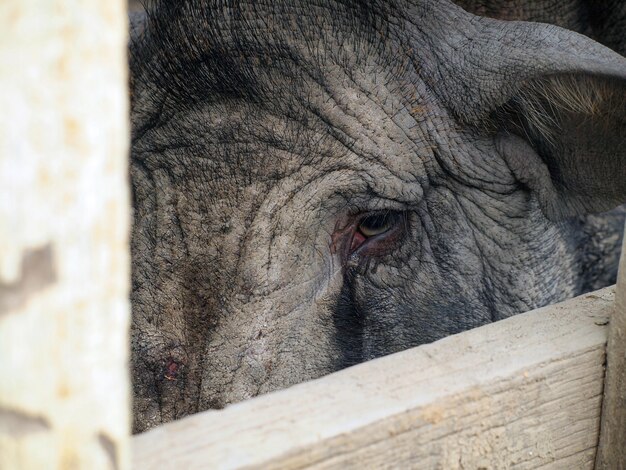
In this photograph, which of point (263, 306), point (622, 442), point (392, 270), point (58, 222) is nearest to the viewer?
point (58, 222)

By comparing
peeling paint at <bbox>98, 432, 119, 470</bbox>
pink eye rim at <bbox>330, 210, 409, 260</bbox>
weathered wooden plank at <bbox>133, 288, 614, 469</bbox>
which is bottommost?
pink eye rim at <bbox>330, 210, 409, 260</bbox>

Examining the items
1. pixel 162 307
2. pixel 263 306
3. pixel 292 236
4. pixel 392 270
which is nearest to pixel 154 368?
pixel 162 307

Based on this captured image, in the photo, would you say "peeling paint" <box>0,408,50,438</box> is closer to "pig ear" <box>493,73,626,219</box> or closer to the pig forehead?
the pig forehead

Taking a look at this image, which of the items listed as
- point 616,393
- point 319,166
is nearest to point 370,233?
point 319,166

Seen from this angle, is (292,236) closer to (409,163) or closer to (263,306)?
(263,306)

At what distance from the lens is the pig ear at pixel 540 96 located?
69.6 inches

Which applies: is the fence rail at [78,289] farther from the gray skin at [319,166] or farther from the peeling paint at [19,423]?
the gray skin at [319,166]

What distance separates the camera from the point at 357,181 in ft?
6.32

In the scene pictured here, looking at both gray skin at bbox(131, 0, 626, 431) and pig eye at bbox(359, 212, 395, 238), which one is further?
pig eye at bbox(359, 212, 395, 238)

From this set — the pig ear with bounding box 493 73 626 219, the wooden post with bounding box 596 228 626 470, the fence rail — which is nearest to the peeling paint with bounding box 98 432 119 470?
the fence rail

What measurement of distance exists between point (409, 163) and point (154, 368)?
2.37 feet

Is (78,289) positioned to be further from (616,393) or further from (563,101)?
(563,101)

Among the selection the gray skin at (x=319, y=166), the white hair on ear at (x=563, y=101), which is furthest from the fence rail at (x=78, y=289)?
the white hair on ear at (x=563, y=101)

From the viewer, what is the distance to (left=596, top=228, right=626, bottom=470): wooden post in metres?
1.20
